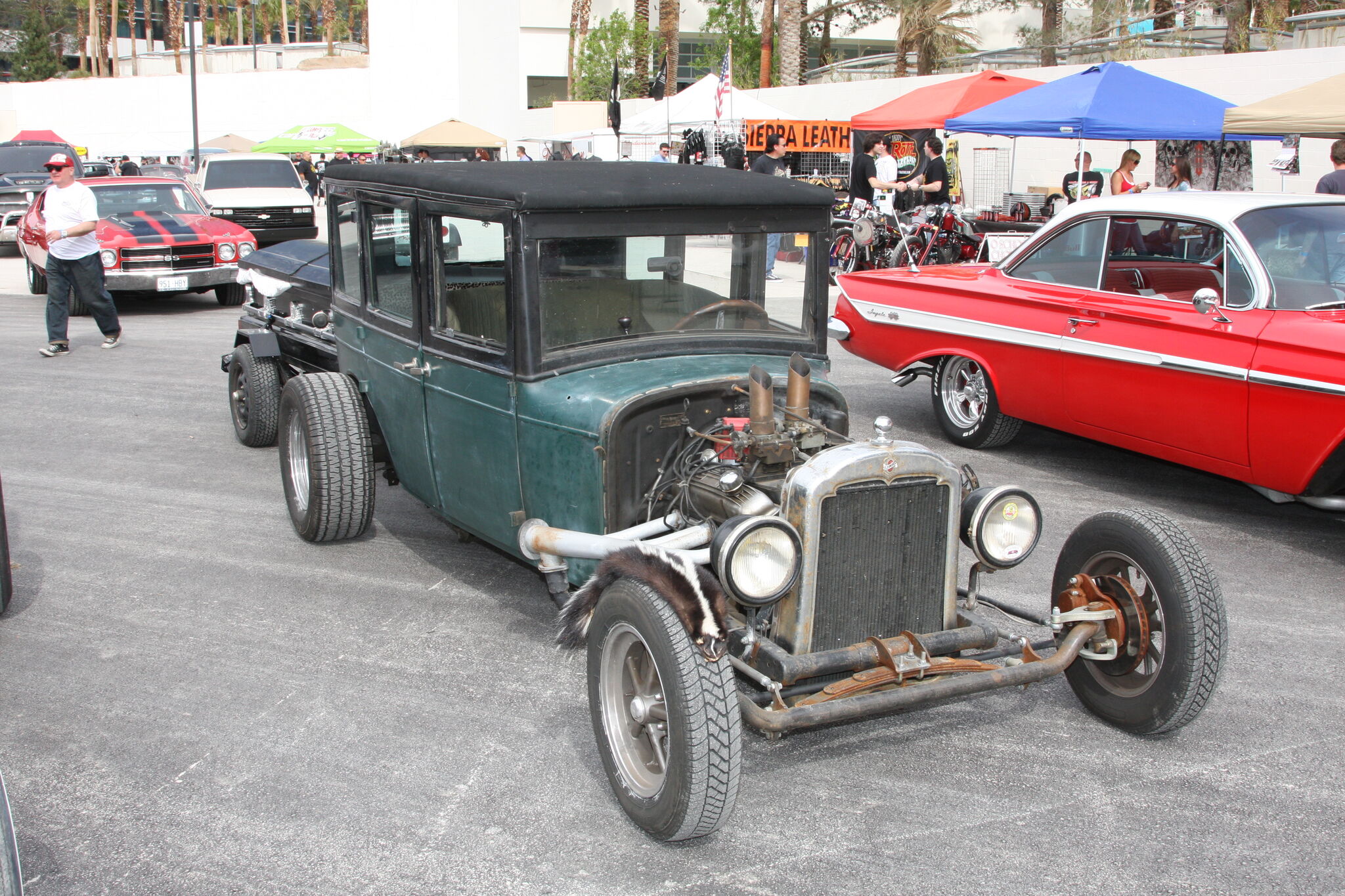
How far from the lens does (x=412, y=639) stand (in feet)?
14.9

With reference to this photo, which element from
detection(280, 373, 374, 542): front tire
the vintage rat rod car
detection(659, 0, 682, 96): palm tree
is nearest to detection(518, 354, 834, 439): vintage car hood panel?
the vintage rat rod car

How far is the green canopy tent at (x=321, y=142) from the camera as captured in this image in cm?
2997

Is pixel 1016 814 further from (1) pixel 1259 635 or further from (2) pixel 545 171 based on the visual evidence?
(2) pixel 545 171

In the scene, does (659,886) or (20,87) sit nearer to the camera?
(659,886)

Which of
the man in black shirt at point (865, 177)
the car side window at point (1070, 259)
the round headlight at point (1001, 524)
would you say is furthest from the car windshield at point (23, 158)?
the round headlight at point (1001, 524)

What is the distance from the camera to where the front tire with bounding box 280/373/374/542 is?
5172mm

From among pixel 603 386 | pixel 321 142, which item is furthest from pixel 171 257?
pixel 321 142

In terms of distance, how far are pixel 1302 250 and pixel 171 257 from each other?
37.1 ft

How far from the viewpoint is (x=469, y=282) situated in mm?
4465

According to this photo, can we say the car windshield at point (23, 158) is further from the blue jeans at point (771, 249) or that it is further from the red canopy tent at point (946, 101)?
the blue jeans at point (771, 249)

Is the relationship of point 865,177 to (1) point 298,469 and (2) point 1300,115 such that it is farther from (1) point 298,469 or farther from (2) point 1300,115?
(1) point 298,469

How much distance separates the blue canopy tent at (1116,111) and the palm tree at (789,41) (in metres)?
16.8

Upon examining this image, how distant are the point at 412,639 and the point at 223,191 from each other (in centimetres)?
1674

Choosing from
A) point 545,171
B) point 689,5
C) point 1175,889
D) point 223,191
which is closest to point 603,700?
point 1175,889
